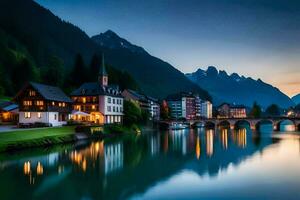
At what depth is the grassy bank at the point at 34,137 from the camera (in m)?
50.4

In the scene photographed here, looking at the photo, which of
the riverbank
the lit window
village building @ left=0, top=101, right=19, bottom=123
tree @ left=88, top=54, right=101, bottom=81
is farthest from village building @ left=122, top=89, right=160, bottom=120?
the lit window

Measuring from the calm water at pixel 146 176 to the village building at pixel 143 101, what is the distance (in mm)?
68666

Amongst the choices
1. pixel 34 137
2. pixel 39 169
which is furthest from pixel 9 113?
pixel 39 169

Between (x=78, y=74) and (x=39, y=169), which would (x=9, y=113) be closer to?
(x=78, y=74)

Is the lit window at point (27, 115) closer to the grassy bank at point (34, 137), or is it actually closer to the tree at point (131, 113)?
the grassy bank at point (34, 137)

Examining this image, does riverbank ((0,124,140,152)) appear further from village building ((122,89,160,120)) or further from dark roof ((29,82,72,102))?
village building ((122,89,160,120))

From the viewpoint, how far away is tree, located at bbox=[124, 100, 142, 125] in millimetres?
103856

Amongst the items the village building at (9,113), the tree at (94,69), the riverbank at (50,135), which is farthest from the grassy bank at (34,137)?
the tree at (94,69)

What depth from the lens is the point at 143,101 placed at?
138125 millimetres

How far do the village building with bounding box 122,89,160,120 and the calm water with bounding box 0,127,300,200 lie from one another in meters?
68.7

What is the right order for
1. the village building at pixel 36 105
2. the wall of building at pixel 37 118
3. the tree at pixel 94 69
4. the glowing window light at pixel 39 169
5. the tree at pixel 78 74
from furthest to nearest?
1. the tree at pixel 94 69
2. the tree at pixel 78 74
3. the village building at pixel 36 105
4. the wall of building at pixel 37 118
5. the glowing window light at pixel 39 169

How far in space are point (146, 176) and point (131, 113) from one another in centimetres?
7152

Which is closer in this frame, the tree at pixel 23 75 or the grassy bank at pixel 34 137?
the grassy bank at pixel 34 137

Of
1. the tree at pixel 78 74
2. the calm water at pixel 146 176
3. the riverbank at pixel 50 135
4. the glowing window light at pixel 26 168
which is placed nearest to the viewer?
the calm water at pixel 146 176
